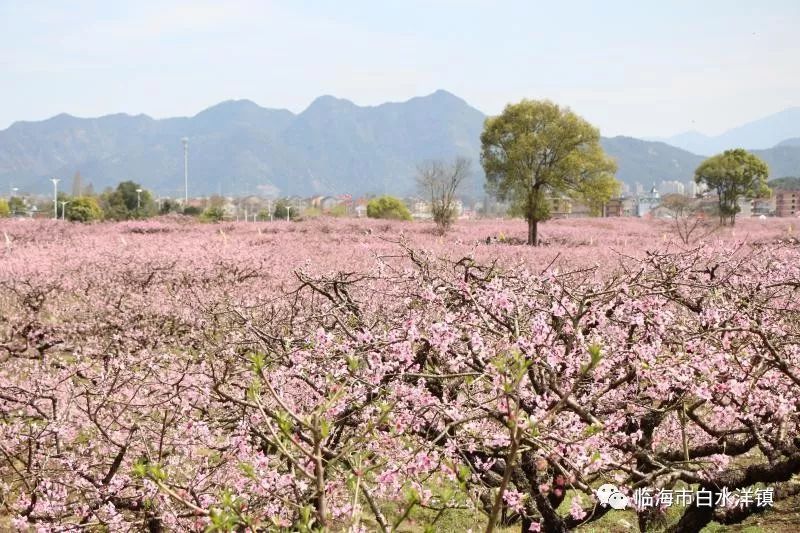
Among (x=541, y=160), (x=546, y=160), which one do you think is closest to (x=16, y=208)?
(x=541, y=160)

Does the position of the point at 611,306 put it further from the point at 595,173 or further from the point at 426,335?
the point at 595,173

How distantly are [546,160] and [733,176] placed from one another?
29.3 meters

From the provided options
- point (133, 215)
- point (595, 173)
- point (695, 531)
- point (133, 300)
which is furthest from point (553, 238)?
point (133, 215)

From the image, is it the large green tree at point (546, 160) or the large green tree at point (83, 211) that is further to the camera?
the large green tree at point (83, 211)

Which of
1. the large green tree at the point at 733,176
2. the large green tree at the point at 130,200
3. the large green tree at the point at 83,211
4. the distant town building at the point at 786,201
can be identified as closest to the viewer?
the large green tree at the point at 83,211

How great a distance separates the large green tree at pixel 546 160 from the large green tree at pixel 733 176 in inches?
1060

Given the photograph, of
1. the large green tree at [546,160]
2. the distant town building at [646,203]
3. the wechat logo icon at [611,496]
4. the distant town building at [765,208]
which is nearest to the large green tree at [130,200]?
the large green tree at [546,160]

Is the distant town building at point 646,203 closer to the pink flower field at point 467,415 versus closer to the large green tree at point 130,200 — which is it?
the large green tree at point 130,200

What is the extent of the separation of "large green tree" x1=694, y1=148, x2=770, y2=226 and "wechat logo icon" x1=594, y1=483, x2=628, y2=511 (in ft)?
175

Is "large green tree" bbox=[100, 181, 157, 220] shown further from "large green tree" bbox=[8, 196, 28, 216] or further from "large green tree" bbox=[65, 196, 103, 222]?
"large green tree" bbox=[8, 196, 28, 216]

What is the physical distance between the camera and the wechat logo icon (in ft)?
13.5

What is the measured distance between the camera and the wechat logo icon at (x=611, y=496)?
13.5ft

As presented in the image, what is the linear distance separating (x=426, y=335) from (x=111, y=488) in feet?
7.54

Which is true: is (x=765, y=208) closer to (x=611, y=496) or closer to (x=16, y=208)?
(x=16, y=208)
